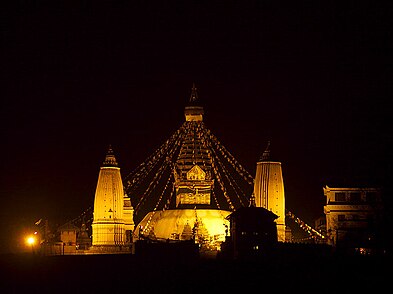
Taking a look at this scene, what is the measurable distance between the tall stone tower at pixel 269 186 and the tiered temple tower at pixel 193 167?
26.5 ft

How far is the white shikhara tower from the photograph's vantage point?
452 feet

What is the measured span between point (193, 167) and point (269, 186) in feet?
36.1

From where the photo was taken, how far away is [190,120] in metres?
143

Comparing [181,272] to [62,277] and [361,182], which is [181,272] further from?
[361,182]

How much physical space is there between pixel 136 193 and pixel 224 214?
16.1 m

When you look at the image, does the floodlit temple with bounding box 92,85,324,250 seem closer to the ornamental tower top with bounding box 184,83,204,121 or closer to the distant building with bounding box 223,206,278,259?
the ornamental tower top with bounding box 184,83,204,121

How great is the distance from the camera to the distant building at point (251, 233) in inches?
3593

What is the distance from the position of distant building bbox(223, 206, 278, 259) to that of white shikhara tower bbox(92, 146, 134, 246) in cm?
4386

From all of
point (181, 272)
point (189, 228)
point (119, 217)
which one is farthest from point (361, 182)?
point (181, 272)

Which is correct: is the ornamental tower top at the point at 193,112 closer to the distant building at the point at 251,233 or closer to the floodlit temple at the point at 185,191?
the floodlit temple at the point at 185,191

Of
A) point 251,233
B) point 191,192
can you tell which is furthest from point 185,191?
point 251,233

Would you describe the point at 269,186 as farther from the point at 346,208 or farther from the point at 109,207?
the point at 109,207

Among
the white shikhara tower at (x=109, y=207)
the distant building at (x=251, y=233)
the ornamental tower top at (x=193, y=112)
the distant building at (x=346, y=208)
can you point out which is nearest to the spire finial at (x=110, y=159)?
the white shikhara tower at (x=109, y=207)

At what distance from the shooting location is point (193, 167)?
140m
